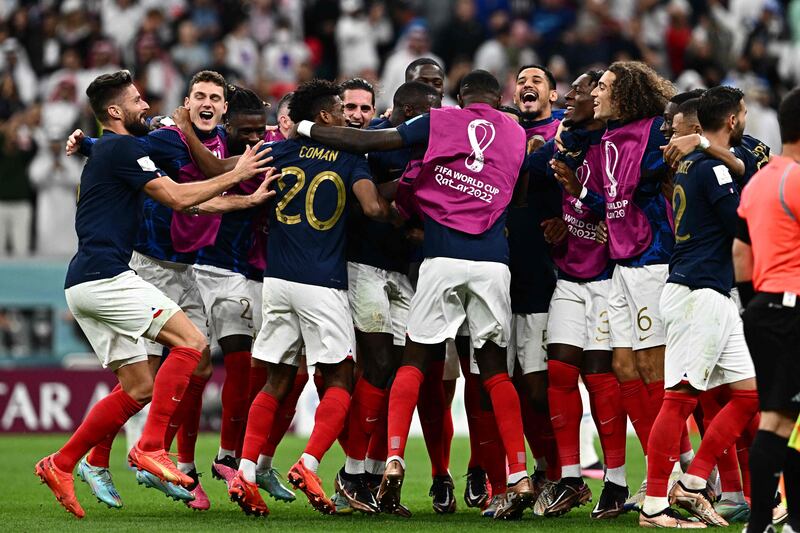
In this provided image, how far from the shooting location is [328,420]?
28.9ft

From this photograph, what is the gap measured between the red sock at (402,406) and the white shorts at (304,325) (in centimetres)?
46

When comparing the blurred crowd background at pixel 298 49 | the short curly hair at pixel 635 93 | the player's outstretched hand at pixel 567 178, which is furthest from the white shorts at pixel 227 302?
the blurred crowd background at pixel 298 49

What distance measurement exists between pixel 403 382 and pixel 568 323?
4.24 feet

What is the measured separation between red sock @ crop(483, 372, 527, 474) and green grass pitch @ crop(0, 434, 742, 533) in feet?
1.34

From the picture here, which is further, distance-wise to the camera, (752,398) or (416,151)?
(416,151)

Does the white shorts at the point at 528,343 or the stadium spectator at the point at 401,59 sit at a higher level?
the stadium spectator at the point at 401,59

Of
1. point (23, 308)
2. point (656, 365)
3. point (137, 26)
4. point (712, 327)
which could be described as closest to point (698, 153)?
point (712, 327)

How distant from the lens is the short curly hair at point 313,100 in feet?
30.5

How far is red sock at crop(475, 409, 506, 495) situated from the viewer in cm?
933

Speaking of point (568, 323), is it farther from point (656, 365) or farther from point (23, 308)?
point (23, 308)

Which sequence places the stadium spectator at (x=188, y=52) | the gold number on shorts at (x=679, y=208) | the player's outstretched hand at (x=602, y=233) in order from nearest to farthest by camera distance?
the gold number on shorts at (x=679, y=208) < the player's outstretched hand at (x=602, y=233) < the stadium spectator at (x=188, y=52)

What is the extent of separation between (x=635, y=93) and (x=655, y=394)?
205 cm

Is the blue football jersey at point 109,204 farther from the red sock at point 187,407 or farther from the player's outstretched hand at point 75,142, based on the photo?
the red sock at point 187,407

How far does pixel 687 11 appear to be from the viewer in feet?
73.7
